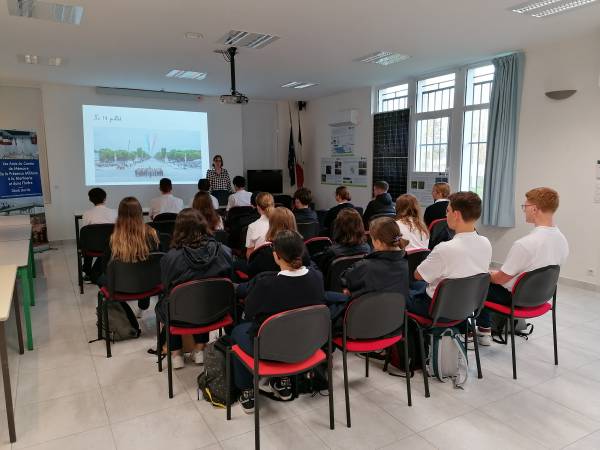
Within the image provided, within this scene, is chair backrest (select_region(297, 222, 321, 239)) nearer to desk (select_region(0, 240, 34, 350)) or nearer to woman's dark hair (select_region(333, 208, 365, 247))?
woman's dark hair (select_region(333, 208, 365, 247))

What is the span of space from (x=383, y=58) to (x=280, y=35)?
6.10 ft

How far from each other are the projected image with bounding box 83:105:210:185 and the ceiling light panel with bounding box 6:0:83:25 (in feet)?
13.1

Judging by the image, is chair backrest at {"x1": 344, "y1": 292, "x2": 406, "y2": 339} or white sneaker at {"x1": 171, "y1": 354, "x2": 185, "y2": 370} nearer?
chair backrest at {"x1": 344, "y1": 292, "x2": 406, "y2": 339}

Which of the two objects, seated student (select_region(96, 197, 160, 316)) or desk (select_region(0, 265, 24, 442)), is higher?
seated student (select_region(96, 197, 160, 316))

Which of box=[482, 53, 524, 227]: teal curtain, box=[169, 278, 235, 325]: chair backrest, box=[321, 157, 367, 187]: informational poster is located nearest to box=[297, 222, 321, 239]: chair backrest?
box=[169, 278, 235, 325]: chair backrest

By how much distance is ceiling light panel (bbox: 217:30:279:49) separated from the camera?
4.77 m

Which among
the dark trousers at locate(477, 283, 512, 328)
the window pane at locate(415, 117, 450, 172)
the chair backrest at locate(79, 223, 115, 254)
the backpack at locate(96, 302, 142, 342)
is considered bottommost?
the backpack at locate(96, 302, 142, 342)

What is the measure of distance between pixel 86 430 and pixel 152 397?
1.38 ft

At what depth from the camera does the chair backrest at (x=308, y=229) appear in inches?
185

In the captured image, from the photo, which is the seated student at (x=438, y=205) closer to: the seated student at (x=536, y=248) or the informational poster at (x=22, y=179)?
the seated student at (x=536, y=248)

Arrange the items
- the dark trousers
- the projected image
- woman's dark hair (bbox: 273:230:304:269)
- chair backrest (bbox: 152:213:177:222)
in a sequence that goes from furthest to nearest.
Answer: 1. the projected image
2. chair backrest (bbox: 152:213:177:222)
3. the dark trousers
4. woman's dark hair (bbox: 273:230:304:269)

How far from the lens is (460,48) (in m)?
5.39

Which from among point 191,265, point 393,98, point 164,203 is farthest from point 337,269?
point 393,98

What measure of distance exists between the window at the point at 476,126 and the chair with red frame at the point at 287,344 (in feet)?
16.2
